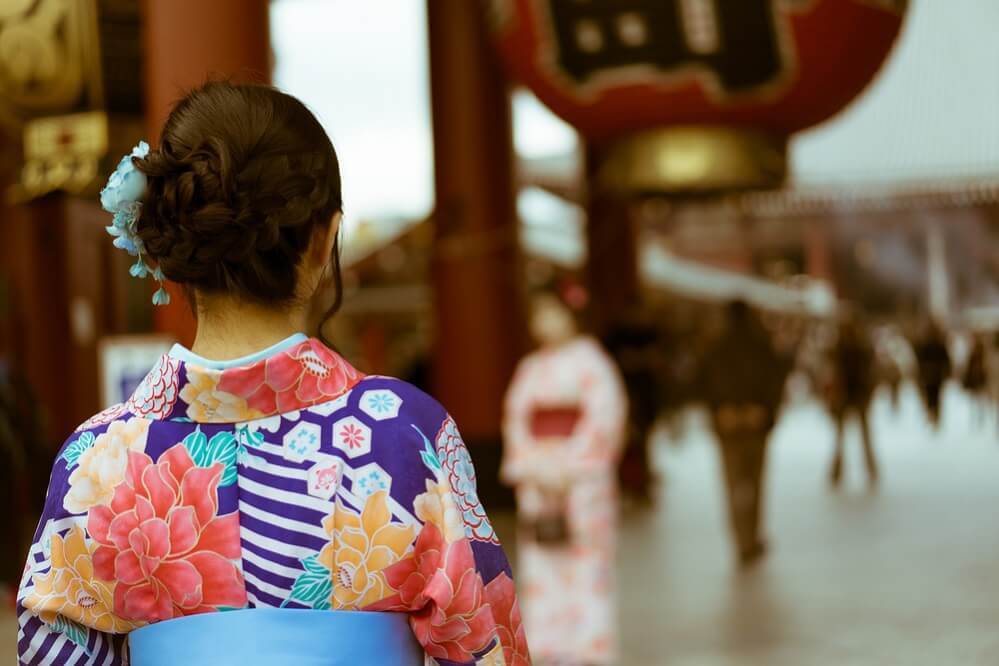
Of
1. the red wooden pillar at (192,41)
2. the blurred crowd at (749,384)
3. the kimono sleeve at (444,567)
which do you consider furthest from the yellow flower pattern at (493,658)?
the blurred crowd at (749,384)

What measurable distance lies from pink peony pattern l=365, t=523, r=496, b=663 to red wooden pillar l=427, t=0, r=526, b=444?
7217mm

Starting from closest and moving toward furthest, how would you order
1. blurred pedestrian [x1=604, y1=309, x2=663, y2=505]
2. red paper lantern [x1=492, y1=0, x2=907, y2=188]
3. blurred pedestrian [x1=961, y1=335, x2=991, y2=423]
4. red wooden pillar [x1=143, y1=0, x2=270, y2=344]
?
red paper lantern [x1=492, y1=0, x2=907, y2=188], red wooden pillar [x1=143, y1=0, x2=270, y2=344], blurred pedestrian [x1=604, y1=309, x2=663, y2=505], blurred pedestrian [x1=961, y1=335, x2=991, y2=423]

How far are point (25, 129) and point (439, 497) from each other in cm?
369

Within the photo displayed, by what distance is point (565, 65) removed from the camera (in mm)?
4340

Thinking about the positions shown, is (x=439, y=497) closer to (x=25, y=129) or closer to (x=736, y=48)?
(x=736, y=48)

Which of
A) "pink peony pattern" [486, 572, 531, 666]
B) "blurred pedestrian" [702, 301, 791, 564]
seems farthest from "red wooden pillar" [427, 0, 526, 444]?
"pink peony pattern" [486, 572, 531, 666]

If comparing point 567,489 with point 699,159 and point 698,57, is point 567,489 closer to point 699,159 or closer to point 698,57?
point 699,159

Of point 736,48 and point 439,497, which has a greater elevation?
point 736,48

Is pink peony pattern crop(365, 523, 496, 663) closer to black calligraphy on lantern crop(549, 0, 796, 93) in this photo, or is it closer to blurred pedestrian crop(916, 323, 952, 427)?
black calligraphy on lantern crop(549, 0, 796, 93)

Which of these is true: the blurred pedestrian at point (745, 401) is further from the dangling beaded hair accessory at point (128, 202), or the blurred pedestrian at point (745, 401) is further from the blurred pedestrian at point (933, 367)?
the blurred pedestrian at point (933, 367)

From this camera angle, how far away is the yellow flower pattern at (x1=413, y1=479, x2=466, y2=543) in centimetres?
133

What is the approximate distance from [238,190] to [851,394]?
9655 millimetres

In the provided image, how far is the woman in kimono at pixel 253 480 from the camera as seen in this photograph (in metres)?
1.29

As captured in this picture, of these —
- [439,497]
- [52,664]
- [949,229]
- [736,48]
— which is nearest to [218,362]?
[439,497]
